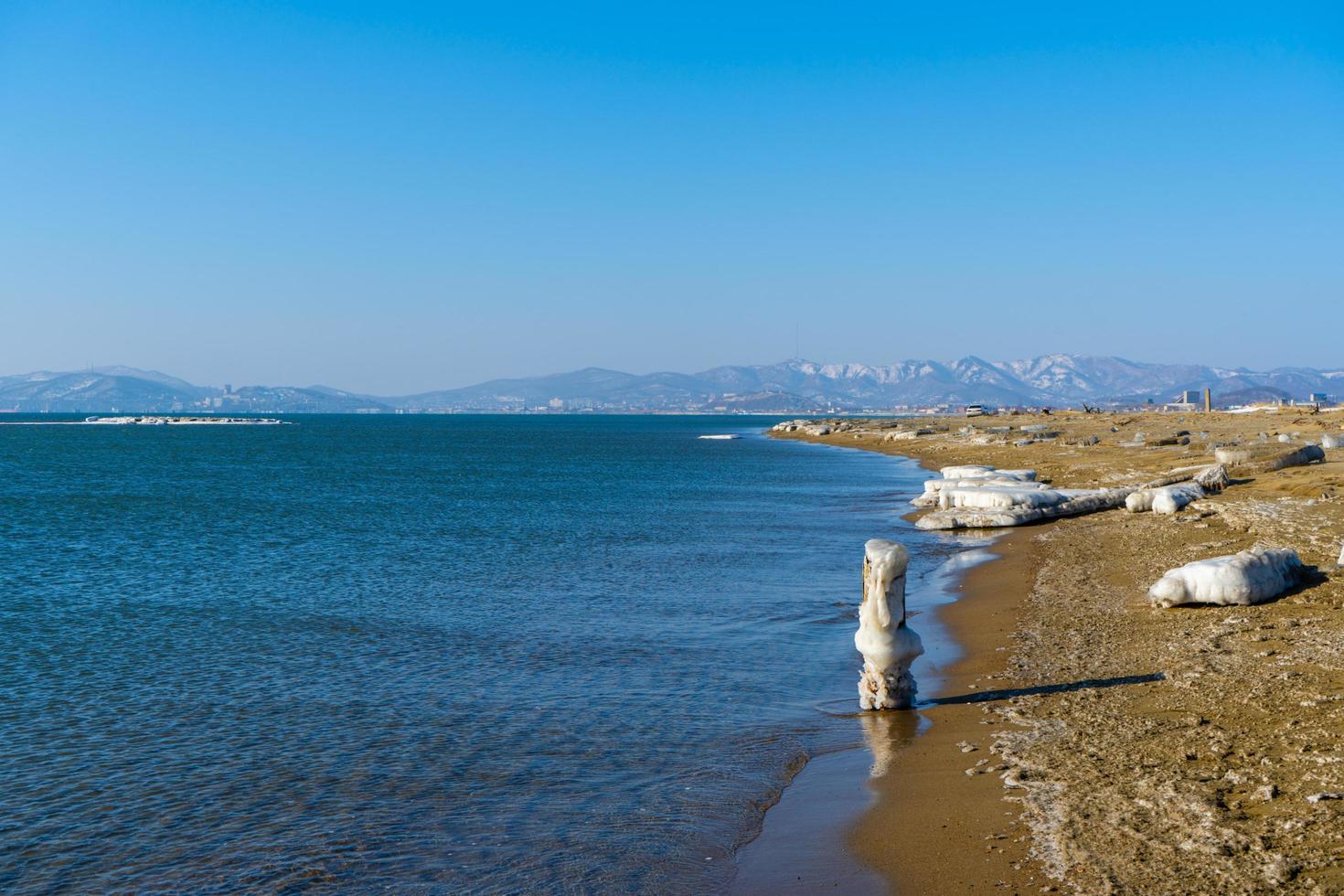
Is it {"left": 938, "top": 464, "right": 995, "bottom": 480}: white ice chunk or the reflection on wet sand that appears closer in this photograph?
the reflection on wet sand

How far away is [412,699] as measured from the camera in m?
15.4

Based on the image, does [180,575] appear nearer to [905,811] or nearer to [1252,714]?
[905,811]

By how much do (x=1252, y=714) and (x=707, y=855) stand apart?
6489 millimetres

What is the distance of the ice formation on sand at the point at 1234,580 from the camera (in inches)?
661

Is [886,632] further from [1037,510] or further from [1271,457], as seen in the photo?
[1271,457]

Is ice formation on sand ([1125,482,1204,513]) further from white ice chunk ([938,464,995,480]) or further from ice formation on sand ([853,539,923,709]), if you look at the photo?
ice formation on sand ([853,539,923,709])

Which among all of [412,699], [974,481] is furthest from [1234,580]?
[974,481]

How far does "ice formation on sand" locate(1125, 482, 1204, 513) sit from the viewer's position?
99.1 feet

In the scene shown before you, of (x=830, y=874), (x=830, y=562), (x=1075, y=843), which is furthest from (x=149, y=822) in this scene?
(x=830, y=562)

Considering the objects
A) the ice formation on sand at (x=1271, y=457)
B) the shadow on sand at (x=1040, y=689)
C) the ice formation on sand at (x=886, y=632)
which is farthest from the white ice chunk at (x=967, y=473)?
the ice formation on sand at (x=886, y=632)

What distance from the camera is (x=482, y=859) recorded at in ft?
31.9

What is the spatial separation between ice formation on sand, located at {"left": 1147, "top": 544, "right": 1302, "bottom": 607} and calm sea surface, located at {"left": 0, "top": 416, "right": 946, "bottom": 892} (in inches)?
224

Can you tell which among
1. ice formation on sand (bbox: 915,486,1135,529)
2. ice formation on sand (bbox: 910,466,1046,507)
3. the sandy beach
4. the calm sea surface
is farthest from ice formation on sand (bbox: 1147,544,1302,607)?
ice formation on sand (bbox: 910,466,1046,507)

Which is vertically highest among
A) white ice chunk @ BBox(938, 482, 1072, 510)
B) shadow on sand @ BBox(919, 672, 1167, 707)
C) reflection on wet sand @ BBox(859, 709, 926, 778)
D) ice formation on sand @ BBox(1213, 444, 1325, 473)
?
ice formation on sand @ BBox(1213, 444, 1325, 473)
